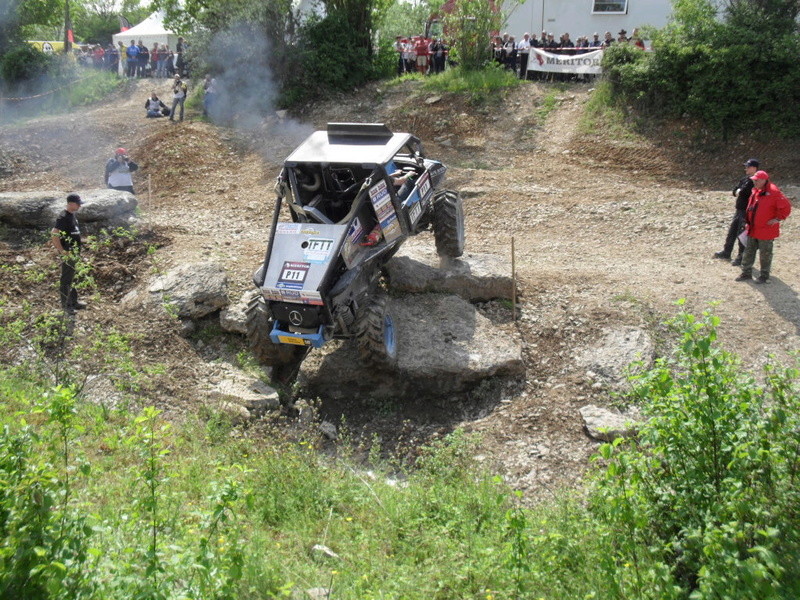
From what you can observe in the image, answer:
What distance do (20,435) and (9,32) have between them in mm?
26704

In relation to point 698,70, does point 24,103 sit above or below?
below

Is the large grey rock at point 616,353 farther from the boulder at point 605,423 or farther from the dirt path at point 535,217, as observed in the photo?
the boulder at point 605,423

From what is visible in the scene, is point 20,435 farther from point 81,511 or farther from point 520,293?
point 520,293

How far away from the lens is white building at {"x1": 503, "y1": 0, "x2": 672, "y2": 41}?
21375mm

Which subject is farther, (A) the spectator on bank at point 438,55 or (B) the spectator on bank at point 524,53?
(A) the spectator on bank at point 438,55

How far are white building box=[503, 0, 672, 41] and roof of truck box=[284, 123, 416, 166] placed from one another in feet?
48.2

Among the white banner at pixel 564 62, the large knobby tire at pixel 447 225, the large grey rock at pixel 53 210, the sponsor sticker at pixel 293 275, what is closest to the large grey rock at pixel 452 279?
the large knobby tire at pixel 447 225

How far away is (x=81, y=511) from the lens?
3.58 m

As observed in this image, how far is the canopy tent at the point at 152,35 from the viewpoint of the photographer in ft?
96.2

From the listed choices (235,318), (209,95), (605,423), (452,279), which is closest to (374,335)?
(235,318)

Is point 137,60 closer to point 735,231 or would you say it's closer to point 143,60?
point 143,60

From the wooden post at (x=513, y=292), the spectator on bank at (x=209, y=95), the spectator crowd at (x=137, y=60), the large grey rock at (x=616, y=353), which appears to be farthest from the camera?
the spectator crowd at (x=137, y=60)

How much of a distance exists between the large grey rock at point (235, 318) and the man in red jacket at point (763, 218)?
6478 mm

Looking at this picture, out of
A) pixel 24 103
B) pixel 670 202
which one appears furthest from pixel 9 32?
pixel 670 202
